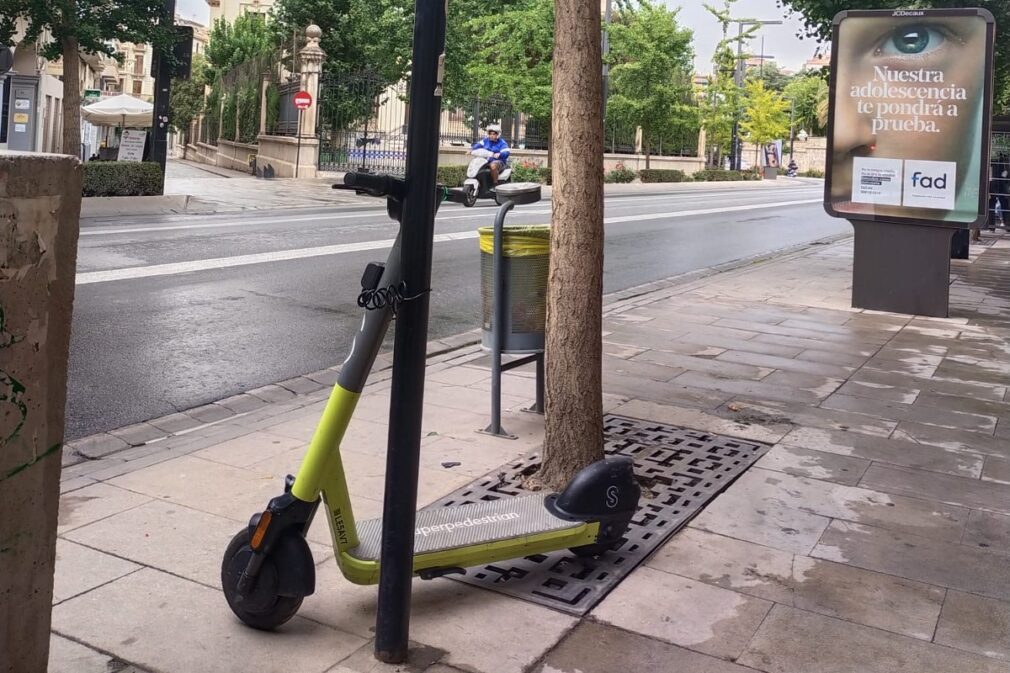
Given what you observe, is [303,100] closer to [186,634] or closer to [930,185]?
[930,185]

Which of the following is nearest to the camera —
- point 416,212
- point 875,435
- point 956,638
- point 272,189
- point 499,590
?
point 416,212

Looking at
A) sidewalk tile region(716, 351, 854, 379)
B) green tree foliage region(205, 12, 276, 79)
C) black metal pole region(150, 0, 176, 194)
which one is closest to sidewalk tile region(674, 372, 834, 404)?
sidewalk tile region(716, 351, 854, 379)

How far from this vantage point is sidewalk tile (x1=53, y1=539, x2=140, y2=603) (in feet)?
12.0

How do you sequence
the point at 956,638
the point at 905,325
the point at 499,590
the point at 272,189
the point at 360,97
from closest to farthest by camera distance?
the point at 956,638, the point at 499,590, the point at 905,325, the point at 272,189, the point at 360,97

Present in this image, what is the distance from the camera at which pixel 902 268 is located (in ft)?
36.5

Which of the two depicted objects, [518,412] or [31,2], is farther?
[31,2]

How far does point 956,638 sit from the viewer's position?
11.8ft

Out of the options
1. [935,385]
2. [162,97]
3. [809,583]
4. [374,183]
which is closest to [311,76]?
[162,97]

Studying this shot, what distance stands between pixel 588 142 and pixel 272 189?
995 inches

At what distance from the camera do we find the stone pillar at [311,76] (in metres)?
33.7

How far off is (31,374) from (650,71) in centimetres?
4729

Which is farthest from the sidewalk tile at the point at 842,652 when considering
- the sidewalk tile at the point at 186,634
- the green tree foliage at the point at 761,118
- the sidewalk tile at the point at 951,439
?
the green tree foliage at the point at 761,118

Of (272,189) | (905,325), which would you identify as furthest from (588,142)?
(272,189)

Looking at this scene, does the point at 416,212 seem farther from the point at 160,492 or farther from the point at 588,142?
the point at 160,492
